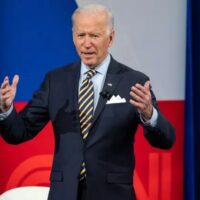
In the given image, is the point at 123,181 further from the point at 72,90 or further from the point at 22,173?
the point at 22,173

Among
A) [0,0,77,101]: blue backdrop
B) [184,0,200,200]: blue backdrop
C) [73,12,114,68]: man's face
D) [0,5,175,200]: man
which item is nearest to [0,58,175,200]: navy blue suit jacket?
[0,5,175,200]: man

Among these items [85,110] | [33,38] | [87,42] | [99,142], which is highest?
[33,38]

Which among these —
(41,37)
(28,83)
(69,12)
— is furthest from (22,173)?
(69,12)

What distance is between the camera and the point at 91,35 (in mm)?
1938

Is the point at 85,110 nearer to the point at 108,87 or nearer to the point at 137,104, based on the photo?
the point at 108,87

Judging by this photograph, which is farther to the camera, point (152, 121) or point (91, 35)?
point (91, 35)

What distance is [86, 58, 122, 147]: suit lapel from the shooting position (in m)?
1.86

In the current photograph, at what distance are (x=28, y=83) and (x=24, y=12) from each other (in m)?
0.49

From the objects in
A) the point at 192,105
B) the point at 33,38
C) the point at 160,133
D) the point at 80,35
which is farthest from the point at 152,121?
the point at 33,38

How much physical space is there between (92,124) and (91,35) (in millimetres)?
362

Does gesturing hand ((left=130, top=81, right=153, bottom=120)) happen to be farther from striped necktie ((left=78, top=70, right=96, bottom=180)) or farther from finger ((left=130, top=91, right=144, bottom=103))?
striped necktie ((left=78, top=70, right=96, bottom=180))

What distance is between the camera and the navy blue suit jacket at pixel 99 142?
6.08 ft

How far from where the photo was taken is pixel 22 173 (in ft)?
11.2

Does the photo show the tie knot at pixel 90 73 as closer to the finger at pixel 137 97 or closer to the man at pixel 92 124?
the man at pixel 92 124
